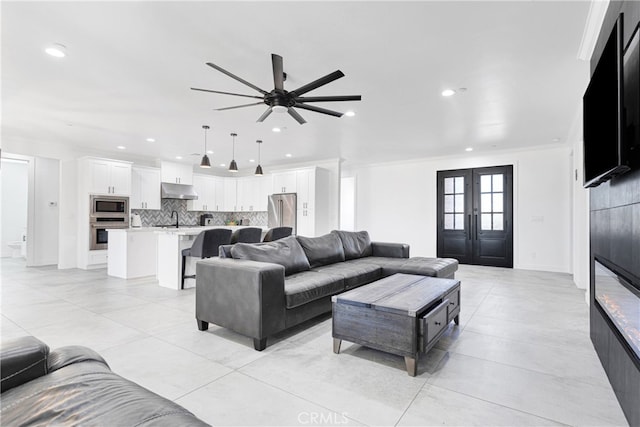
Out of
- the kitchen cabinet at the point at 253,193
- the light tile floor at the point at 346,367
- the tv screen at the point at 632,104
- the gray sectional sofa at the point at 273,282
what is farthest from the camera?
the kitchen cabinet at the point at 253,193

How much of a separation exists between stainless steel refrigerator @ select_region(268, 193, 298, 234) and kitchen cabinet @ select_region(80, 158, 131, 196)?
3297mm

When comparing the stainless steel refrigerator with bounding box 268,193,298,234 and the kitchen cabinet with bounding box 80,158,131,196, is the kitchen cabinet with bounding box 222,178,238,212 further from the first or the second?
the kitchen cabinet with bounding box 80,158,131,196

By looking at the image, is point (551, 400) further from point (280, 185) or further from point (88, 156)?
point (88, 156)

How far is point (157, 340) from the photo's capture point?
2770 millimetres

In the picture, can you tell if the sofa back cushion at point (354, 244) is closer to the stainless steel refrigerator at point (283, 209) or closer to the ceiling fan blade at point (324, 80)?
the ceiling fan blade at point (324, 80)

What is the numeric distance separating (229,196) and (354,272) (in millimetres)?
6680

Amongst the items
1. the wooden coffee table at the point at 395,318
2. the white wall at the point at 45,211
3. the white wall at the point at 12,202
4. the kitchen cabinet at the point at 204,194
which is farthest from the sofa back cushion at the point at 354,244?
the white wall at the point at 12,202

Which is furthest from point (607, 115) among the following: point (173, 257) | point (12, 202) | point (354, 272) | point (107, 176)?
point (12, 202)

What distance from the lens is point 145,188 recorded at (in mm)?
7547

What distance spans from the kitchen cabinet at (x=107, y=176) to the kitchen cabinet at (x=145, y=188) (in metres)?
0.21

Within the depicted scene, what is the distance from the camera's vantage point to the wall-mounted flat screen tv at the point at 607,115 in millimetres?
1678

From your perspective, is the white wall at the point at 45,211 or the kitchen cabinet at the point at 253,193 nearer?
the white wall at the point at 45,211

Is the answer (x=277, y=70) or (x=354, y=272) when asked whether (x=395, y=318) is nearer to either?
(x=354, y=272)

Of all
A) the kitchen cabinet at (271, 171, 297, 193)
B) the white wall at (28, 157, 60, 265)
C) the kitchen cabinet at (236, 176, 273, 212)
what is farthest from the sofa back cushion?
the white wall at (28, 157, 60, 265)
